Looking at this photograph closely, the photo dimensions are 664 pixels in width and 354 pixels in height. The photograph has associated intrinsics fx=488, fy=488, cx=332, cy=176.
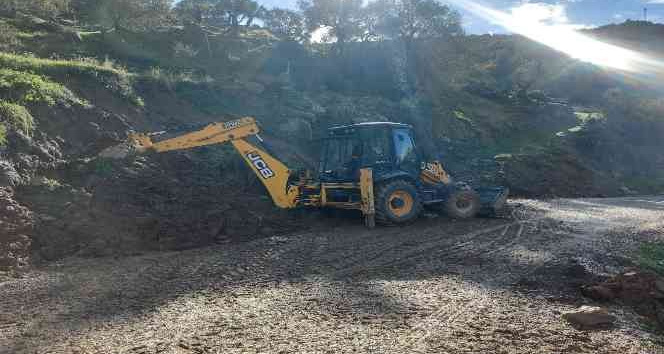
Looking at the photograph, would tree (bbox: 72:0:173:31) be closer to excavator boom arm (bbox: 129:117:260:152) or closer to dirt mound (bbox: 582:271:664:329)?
excavator boom arm (bbox: 129:117:260:152)

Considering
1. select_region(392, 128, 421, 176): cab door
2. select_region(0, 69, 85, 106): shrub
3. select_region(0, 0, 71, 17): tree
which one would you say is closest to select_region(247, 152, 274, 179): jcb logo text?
select_region(392, 128, 421, 176): cab door

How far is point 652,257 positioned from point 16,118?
39.5 ft

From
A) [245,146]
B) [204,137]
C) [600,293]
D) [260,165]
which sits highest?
[204,137]

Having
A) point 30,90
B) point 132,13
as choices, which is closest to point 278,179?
point 30,90

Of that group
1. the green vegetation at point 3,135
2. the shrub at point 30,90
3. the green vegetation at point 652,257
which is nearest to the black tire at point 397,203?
the green vegetation at point 652,257

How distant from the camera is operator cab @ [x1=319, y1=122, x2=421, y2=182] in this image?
10.8 meters

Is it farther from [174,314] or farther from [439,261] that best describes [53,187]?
[439,261]

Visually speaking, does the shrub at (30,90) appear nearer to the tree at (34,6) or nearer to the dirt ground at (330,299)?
the dirt ground at (330,299)

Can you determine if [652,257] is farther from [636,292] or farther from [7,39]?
[7,39]

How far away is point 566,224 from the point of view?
11.3 m

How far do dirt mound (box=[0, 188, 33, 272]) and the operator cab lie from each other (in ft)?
18.9

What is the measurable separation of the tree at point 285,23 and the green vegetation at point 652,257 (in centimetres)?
2858

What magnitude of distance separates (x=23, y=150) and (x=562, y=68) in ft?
147

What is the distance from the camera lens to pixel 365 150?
35.2 feet
